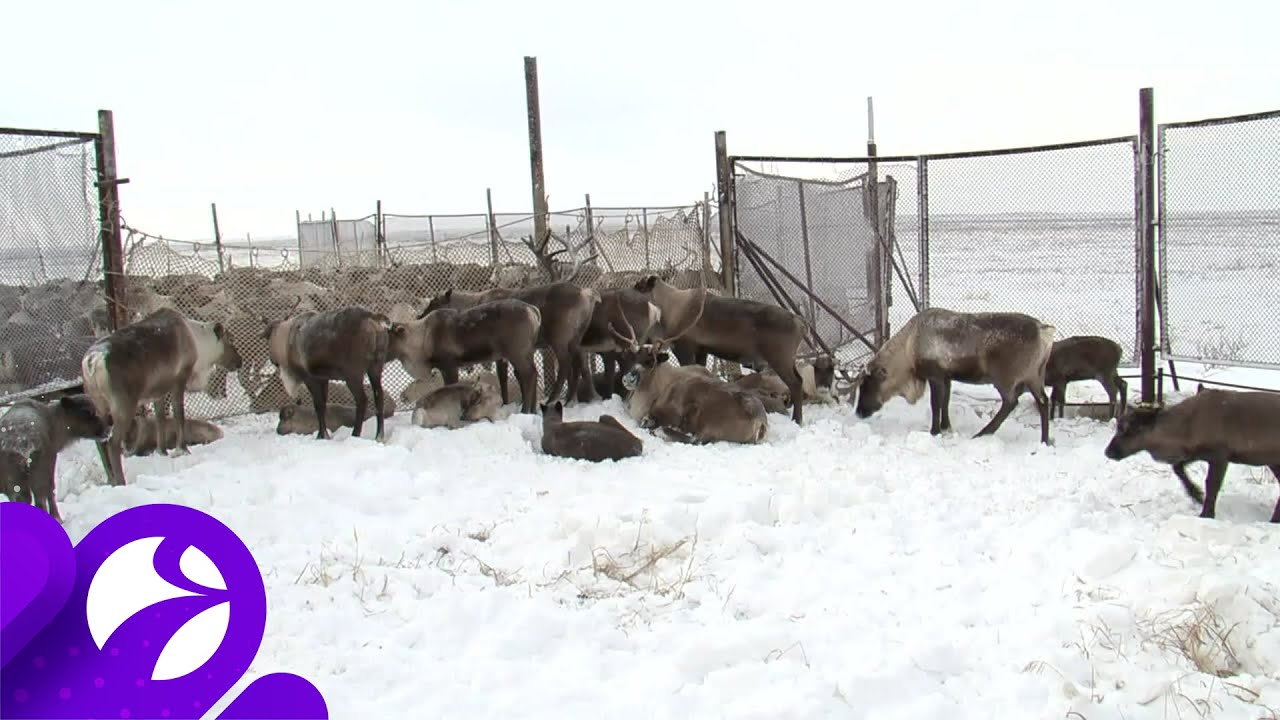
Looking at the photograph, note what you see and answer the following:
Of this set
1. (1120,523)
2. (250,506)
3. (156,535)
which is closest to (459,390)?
(250,506)

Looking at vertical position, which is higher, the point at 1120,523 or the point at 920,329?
the point at 920,329

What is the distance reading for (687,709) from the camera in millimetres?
3588

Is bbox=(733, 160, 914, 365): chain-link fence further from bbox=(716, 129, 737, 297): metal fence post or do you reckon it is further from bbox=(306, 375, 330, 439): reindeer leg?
bbox=(306, 375, 330, 439): reindeer leg

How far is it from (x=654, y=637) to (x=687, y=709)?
2.12ft

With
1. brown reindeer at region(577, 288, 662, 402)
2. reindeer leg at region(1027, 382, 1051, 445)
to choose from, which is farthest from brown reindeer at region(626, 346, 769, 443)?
reindeer leg at region(1027, 382, 1051, 445)

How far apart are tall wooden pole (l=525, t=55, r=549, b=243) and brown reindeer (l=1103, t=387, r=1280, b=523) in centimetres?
664

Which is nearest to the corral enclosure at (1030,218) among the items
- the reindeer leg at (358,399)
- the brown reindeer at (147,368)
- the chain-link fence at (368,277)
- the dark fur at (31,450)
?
the chain-link fence at (368,277)

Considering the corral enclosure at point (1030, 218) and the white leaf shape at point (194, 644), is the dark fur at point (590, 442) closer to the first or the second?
the corral enclosure at point (1030, 218)

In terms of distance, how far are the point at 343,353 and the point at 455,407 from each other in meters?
1.09

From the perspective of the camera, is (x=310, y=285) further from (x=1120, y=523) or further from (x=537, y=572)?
(x=1120, y=523)

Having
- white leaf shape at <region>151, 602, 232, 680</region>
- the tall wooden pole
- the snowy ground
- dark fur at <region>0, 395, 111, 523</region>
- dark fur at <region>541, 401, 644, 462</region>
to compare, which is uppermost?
the tall wooden pole

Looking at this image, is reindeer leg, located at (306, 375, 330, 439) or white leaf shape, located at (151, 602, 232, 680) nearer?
white leaf shape, located at (151, 602, 232, 680)

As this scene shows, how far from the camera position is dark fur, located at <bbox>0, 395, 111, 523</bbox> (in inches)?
219

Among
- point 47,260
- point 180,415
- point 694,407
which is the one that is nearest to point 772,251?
point 694,407
